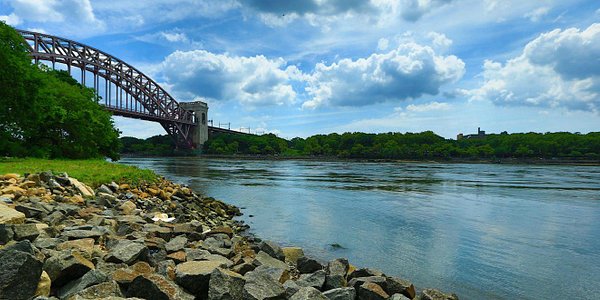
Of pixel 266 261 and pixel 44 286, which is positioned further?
pixel 266 261

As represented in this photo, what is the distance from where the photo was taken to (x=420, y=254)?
10812 mm

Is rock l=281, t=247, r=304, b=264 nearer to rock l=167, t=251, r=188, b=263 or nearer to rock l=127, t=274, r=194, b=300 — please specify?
rock l=167, t=251, r=188, b=263

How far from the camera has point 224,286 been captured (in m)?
4.82

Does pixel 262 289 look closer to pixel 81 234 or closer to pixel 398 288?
pixel 398 288

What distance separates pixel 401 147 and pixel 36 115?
130 m

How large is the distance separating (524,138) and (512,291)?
6528 inches

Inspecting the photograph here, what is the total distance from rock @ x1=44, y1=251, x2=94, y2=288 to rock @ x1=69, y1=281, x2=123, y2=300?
64 cm

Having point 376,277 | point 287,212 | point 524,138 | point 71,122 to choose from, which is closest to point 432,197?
point 287,212

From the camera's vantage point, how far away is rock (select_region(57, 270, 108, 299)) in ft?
14.4

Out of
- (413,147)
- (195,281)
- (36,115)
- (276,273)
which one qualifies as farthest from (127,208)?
(413,147)

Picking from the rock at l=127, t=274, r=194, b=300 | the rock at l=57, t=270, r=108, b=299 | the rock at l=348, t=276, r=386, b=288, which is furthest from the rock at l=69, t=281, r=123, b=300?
the rock at l=348, t=276, r=386, b=288

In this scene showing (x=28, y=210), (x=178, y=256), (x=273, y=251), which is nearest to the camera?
(x=178, y=256)

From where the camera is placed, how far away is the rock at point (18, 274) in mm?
3992

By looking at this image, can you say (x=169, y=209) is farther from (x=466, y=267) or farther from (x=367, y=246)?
(x=466, y=267)
